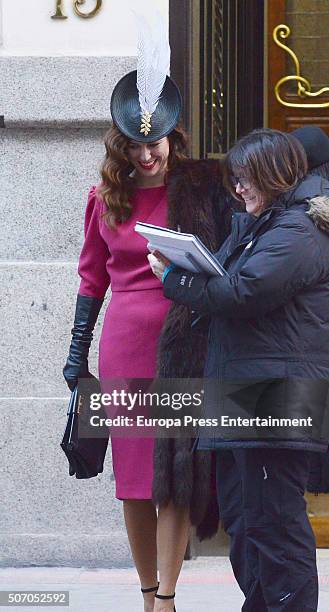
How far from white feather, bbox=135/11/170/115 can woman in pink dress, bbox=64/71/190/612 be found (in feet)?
0.16

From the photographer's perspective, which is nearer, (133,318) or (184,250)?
(184,250)

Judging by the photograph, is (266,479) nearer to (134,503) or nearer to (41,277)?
(134,503)

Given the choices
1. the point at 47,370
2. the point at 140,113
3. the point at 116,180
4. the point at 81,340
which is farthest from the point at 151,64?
the point at 47,370

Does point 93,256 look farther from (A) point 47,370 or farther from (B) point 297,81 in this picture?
(B) point 297,81

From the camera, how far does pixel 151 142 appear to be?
184 inches

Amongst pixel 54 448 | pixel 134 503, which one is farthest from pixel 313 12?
pixel 134 503

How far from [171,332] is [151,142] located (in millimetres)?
694

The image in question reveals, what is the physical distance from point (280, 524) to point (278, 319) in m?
0.62

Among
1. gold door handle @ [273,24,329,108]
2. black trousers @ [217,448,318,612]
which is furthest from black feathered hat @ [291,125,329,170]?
gold door handle @ [273,24,329,108]

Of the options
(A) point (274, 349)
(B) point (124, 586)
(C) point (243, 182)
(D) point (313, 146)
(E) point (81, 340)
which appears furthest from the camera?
(B) point (124, 586)

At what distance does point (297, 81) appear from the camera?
665 centimetres

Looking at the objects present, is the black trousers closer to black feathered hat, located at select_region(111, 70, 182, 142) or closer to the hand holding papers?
the hand holding papers

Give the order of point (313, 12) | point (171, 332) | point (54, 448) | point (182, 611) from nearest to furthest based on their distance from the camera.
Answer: point (171, 332) → point (182, 611) → point (54, 448) → point (313, 12)

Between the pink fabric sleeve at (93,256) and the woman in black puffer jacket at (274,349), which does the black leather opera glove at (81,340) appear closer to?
the pink fabric sleeve at (93,256)
